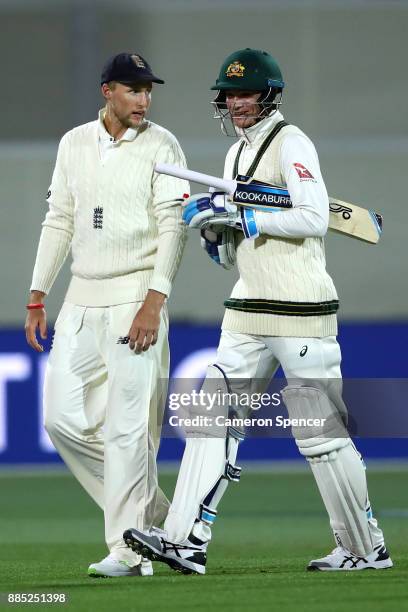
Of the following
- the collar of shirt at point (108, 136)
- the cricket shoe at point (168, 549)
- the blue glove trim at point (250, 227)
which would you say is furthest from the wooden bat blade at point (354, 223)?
the cricket shoe at point (168, 549)

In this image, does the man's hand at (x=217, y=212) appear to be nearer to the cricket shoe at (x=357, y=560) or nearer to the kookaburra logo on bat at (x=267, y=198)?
the kookaburra logo on bat at (x=267, y=198)

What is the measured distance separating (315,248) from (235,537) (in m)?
2.27

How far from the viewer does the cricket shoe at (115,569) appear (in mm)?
5812

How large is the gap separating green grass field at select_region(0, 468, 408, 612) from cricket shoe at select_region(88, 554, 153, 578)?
6 centimetres

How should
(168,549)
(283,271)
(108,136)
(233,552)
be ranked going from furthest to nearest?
1. (233,552)
2. (108,136)
3. (283,271)
4. (168,549)

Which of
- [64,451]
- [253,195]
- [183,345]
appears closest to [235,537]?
[64,451]

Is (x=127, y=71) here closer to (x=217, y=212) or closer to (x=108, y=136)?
(x=108, y=136)

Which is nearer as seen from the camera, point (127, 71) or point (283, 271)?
point (283, 271)

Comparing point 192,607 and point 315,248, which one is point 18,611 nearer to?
point 192,607

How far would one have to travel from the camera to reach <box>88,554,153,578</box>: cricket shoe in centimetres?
581

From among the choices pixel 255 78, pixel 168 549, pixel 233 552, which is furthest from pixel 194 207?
pixel 233 552

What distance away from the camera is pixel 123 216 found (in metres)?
6.02

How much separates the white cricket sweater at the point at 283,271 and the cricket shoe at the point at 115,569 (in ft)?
3.11

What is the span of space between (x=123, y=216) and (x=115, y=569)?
1.32 meters
